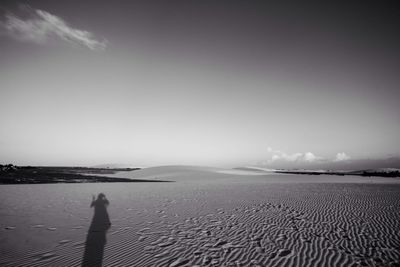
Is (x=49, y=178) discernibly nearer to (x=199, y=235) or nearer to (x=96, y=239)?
(x=96, y=239)

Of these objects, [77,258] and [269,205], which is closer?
[77,258]

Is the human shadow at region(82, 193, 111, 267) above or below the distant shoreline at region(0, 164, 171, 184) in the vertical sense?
below

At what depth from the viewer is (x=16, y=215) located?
381 inches

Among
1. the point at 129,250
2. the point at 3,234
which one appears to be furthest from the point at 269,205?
the point at 3,234

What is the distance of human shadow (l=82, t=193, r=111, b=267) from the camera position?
542cm

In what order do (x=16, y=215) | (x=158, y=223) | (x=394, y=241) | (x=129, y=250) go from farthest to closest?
(x=16, y=215) < (x=158, y=223) < (x=394, y=241) < (x=129, y=250)

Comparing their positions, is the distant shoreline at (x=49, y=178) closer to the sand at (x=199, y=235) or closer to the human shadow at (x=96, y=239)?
the sand at (x=199, y=235)

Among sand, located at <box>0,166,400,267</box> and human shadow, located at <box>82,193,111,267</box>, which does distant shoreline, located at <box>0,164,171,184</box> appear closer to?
sand, located at <box>0,166,400,267</box>

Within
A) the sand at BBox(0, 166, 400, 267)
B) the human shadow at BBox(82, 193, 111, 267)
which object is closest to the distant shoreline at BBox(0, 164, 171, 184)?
the sand at BBox(0, 166, 400, 267)

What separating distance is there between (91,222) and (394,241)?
10.7 metres

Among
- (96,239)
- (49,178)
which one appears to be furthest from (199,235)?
(49,178)

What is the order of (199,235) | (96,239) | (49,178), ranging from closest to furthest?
(96,239) → (199,235) → (49,178)

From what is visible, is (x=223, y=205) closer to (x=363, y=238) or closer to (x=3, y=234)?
(x=363, y=238)

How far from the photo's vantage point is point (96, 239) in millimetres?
6832
